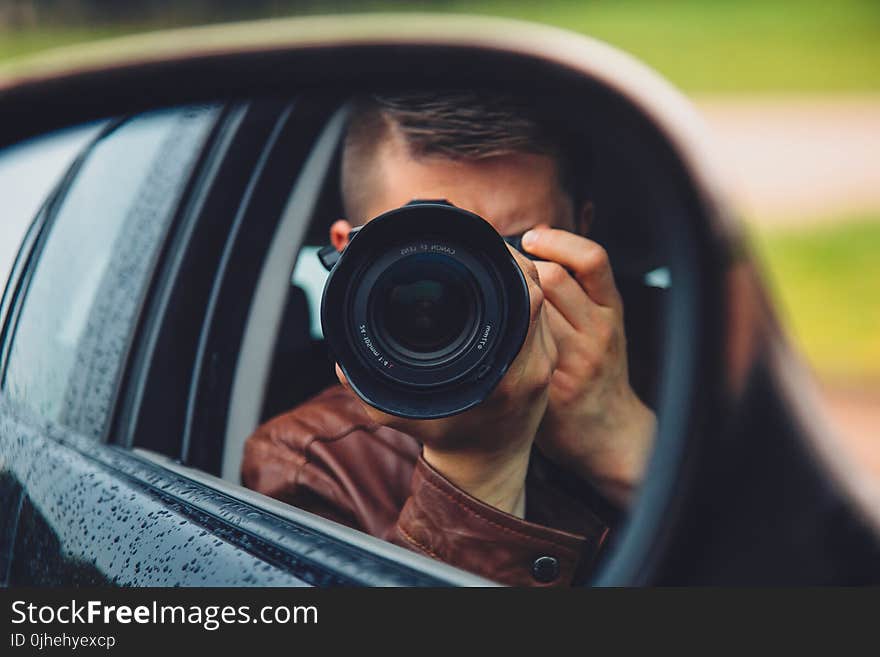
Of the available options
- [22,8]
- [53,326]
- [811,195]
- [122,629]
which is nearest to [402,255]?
[122,629]

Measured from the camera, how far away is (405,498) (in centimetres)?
156

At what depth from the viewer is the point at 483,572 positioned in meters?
1.24

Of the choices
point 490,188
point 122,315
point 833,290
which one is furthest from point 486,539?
point 833,290

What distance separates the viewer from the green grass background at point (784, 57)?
22.9ft

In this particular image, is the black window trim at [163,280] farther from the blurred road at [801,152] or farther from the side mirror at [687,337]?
the blurred road at [801,152]

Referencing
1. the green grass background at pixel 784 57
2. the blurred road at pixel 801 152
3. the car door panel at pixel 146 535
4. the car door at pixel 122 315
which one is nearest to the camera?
the car door panel at pixel 146 535

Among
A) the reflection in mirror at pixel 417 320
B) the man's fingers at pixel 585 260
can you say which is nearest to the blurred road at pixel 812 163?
the reflection in mirror at pixel 417 320

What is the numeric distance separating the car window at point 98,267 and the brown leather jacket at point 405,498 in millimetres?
356

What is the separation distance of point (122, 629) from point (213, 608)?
13 centimetres

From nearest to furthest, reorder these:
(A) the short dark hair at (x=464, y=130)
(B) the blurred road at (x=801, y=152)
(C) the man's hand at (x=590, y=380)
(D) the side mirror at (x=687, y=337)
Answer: (D) the side mirror at (x=687, y=337)
(C) the man's hand at (x=590, y=380)
(A) the short dark hair at (x=464, y=130)
(B) the blurred road at (x=801, y=152)

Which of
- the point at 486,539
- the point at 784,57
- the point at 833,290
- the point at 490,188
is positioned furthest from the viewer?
the point at 784,57

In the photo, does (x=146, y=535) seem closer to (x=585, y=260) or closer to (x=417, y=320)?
(x=417, y=320)

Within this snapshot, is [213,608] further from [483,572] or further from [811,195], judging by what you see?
[811,195]

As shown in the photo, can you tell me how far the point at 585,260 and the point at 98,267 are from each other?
910mm
